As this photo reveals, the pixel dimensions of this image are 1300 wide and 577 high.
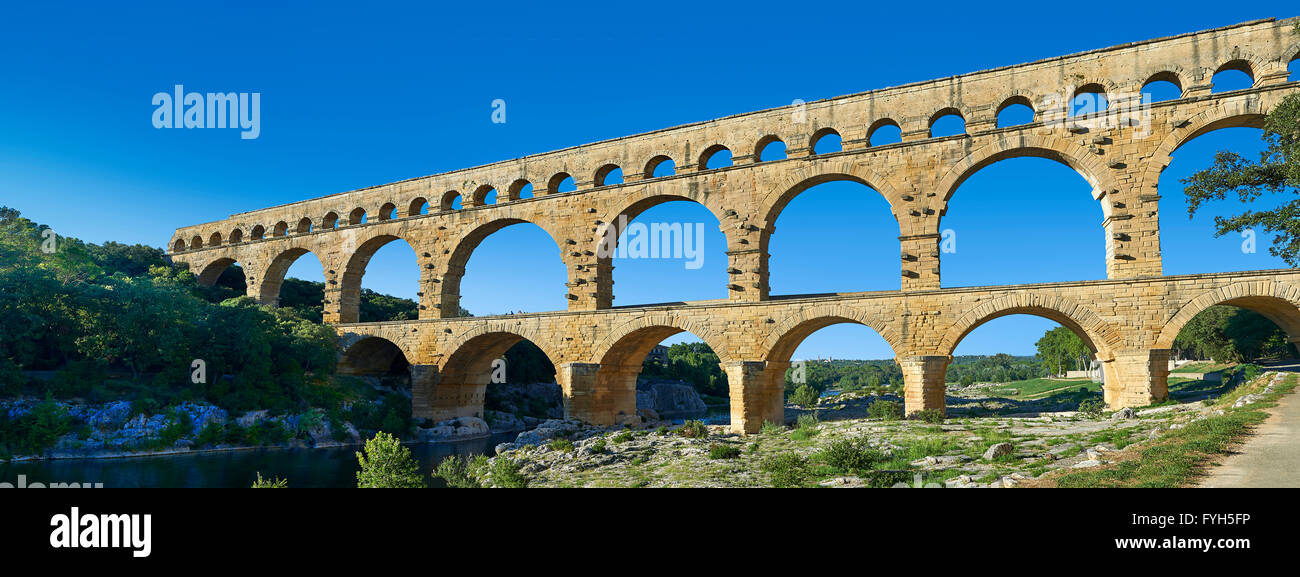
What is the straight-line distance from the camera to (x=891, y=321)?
2055cm

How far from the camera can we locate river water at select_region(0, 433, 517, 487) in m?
17.5

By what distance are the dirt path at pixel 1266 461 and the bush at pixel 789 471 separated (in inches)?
206

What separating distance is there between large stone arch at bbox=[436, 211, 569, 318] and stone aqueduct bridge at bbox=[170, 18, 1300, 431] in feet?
0.23

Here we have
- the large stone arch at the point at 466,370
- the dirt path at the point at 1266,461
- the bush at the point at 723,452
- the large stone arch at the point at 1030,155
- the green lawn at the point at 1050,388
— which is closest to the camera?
the dirt path at the point at 1266,461

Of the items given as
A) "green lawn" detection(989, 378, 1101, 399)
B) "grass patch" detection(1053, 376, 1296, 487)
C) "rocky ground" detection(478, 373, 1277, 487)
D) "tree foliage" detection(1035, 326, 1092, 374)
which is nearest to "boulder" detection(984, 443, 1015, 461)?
"rocky ground" detection(478, 373, 1277, 487)

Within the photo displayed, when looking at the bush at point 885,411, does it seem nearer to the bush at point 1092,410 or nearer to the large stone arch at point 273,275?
the bush at point 1092,410

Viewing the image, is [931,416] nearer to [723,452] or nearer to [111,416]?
[723,452]

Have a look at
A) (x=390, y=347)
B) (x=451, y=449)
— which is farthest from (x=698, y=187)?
(x=390, y=347)

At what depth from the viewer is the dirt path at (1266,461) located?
722cm

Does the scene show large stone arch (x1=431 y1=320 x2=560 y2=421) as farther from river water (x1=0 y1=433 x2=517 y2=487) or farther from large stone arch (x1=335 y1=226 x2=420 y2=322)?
large stone arch (x1=335 y1=226 x2=420 y2=322)

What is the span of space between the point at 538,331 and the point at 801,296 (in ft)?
32.5

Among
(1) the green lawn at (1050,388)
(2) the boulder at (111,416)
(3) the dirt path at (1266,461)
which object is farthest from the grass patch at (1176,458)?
(1) the green lawn at (1050,388)

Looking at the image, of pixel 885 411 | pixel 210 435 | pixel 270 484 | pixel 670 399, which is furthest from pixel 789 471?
pixel 670 399
